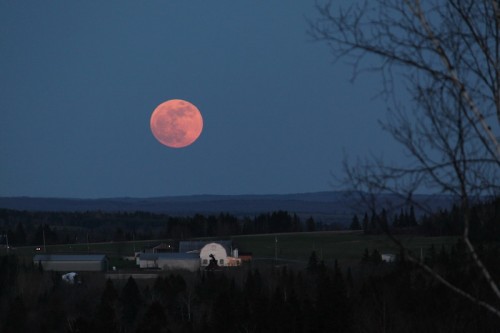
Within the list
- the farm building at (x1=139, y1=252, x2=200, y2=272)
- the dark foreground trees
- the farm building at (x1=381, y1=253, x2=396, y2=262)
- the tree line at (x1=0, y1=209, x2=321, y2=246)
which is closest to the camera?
the dark foreground trees

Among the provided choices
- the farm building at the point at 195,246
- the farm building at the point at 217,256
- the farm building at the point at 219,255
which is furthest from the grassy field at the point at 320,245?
the farm building at the point at 217,256

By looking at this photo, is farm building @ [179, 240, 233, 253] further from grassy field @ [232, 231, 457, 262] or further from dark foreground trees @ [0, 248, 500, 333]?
dark foreground trees @ [0, 248, 500, 333]

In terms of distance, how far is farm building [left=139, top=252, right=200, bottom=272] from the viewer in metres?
71.0

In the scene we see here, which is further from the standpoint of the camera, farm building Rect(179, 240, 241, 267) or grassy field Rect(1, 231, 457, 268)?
farm building Rect(179, 240, 241, 267)

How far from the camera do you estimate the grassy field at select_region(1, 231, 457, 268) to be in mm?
73375

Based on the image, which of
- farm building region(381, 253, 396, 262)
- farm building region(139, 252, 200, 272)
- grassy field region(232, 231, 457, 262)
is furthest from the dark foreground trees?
grassy field region(232, 231, 457, 262)

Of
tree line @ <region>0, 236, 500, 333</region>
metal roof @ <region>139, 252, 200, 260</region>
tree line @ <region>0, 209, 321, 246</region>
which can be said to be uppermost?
tree line @ <region>0, 209, 321, 246</region>

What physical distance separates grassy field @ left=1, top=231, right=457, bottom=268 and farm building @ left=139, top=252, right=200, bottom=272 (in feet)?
8.29

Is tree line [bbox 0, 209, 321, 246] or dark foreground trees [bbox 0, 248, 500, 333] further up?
tree line [bbox 0, 209, 321, 246]

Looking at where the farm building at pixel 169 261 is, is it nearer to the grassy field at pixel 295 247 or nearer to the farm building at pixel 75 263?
the grassy field at pixel 295 247

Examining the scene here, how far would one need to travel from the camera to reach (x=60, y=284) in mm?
54781

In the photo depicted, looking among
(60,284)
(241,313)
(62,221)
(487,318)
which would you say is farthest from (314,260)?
(62,221)

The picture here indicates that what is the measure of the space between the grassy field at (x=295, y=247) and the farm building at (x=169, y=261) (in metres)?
2.53

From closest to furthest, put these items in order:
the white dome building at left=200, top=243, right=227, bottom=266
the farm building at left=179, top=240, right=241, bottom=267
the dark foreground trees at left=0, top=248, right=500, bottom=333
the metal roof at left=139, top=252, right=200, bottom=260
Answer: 1. the dark foreground trees at left=0, top=248, right=500, bottom=333
2. the metal roof at left=139, top=252, right=200, bottom=260
3. the farm building at left=179, top=240, right=241, bottom=267
4. the white dome building at left=200, top=243, right=227, bottom=266
